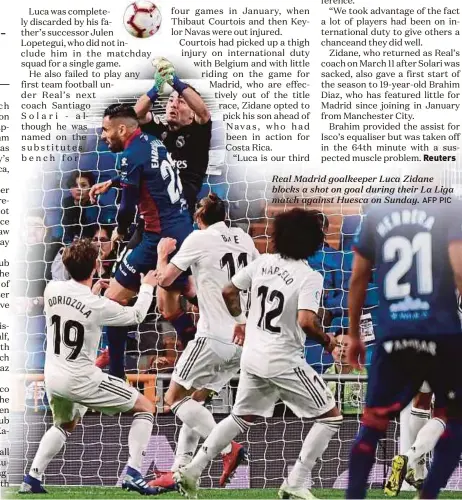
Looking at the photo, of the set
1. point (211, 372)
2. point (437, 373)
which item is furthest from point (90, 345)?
point (437, 373)

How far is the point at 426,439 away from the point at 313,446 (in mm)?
730

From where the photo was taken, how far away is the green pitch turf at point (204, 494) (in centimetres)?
572

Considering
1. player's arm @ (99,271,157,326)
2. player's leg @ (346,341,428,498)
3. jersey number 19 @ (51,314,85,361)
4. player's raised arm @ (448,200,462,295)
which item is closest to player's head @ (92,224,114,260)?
player's arm @ (99,271,157,326)

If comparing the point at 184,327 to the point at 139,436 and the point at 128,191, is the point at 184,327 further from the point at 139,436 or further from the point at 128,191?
the point at 128,191

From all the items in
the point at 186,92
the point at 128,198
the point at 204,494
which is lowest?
the point at 204,494

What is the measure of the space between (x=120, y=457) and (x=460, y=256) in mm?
2716

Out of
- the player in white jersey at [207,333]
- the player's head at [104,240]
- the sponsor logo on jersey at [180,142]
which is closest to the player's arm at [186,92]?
the sponsor logo on jersey at [180,142]

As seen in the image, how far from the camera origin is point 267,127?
19.4 feet

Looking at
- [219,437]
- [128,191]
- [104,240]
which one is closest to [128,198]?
[128,191]

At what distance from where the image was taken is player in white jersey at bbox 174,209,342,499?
540cm

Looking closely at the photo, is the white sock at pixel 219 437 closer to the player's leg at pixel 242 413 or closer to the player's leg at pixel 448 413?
the player's leg at pixel 242 413

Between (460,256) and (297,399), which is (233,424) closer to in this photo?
(297,399)

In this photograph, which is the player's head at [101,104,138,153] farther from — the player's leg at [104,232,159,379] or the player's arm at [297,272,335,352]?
the player's arm at [297,272,335,352]

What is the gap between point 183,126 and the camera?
610 cm
